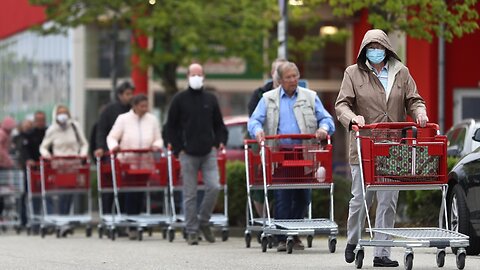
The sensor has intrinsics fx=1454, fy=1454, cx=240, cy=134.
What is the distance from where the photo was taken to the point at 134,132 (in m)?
19.4

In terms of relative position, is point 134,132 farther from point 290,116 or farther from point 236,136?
point 290,116

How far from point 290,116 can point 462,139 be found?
15.1 ft

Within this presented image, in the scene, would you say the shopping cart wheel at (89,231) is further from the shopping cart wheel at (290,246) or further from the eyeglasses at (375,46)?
the eyeglasses at (375,46)

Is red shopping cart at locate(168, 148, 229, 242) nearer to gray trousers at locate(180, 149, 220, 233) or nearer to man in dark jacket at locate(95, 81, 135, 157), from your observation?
gray trousers at locate(180, 149, 220, 233)

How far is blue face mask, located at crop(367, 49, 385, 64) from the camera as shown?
12.2 metres

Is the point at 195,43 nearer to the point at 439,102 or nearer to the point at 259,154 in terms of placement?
the point at 439,102

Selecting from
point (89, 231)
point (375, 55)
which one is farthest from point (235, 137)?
point (375, 55)

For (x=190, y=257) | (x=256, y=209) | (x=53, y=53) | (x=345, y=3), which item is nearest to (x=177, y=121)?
(x=256, y=209)

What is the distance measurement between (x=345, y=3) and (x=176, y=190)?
14.4 feet

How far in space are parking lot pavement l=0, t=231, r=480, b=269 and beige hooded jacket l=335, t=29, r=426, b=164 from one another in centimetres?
132

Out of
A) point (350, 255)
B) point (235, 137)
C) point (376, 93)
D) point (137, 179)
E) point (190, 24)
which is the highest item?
point (190, 24)

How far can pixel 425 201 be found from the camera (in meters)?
18.9

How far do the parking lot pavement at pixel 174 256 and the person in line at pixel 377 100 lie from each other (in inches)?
15.8

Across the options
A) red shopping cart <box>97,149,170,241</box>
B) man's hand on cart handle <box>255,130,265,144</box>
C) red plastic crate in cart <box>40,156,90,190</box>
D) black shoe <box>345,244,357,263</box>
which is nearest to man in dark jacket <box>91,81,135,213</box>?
red shopping cart <box>97,149,170,241</box>
